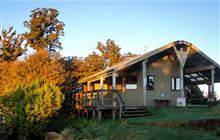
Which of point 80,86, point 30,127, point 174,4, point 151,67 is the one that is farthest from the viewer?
point 80,86

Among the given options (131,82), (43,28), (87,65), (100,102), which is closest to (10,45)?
(43,28)

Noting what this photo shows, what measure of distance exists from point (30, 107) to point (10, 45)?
713 inches

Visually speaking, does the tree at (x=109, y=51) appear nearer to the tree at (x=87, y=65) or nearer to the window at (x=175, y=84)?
the tree at (x=87, y=65)

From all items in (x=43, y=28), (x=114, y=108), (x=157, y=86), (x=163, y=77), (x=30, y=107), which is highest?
(x=43, y=28)

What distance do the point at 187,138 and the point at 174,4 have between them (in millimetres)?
11498

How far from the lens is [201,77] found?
2430 centimetres

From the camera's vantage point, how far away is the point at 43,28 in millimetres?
30547

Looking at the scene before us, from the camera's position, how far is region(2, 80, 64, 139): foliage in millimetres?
12945

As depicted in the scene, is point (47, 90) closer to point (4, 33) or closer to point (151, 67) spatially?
point (151, 67)

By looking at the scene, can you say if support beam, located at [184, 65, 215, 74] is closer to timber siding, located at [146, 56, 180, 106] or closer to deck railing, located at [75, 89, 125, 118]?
timber siding, located at [146, 56, 180, 106]

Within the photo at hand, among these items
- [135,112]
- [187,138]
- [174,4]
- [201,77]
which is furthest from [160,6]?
[187,138]

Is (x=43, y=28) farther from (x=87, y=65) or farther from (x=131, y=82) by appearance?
(x=131, y=82)

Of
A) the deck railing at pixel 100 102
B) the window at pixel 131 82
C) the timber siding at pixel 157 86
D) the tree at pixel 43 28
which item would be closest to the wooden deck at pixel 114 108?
the deck railing at pixel 100 102

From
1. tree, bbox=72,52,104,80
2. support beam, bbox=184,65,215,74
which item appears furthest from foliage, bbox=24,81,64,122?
tree, bbox=72,52,104,80
